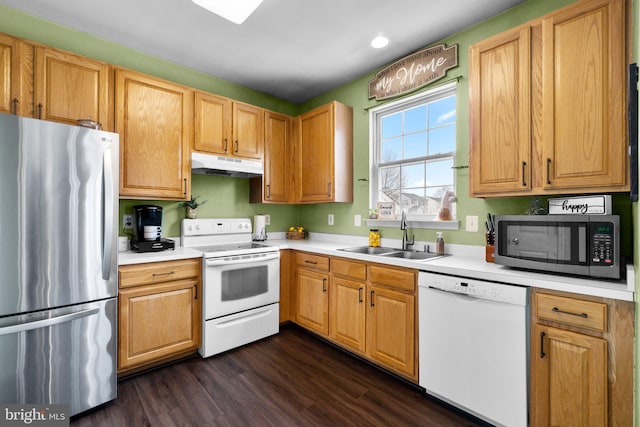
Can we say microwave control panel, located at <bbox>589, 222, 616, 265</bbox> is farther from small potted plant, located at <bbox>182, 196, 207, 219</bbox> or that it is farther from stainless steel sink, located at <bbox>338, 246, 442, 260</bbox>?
small potted plant, located at <bbox>182, 196, 207, 219</bbox>

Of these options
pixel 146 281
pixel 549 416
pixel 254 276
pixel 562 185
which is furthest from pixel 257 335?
pixel 562 185

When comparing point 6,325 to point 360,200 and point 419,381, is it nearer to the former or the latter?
point 419,381

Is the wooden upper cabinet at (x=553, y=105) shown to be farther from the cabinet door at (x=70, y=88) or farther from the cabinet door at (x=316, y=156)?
the cabinet door at (x=70, y=88)

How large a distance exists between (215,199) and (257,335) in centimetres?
149

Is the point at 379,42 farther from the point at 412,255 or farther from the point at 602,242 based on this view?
the point at 602,242

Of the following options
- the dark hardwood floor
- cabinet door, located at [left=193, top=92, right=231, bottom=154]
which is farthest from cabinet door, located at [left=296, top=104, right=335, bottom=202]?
the dark hardwood floor

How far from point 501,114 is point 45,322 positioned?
9.75 ft

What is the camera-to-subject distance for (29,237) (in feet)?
5.33

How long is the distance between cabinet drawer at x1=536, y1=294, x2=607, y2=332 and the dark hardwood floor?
0.83 meters

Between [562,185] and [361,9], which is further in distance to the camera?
[361,9]

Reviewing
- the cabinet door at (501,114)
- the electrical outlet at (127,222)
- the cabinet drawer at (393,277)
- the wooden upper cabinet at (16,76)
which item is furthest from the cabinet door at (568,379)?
the wooden upper cabinet at (16,76)

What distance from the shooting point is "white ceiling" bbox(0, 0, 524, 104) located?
2.10 metres

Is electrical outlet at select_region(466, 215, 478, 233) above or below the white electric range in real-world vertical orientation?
above

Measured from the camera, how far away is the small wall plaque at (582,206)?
4.89 feet
